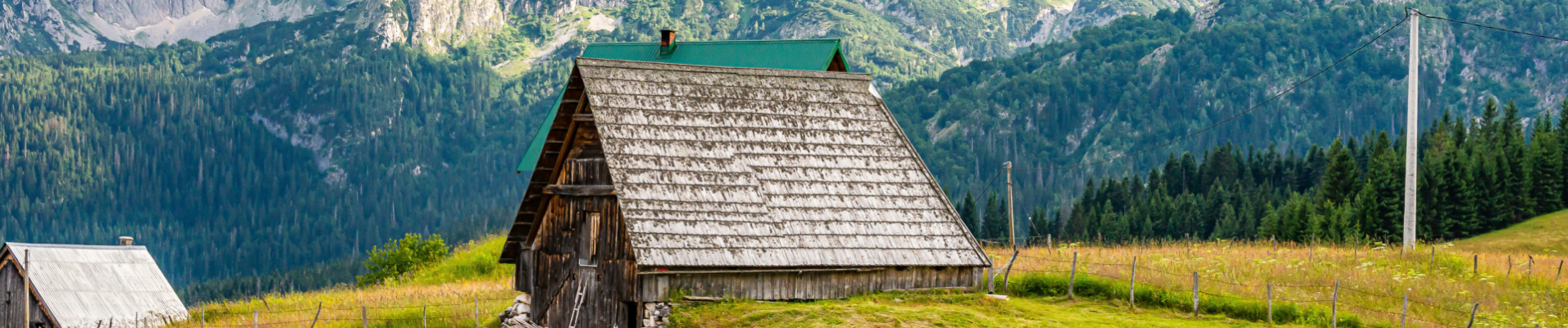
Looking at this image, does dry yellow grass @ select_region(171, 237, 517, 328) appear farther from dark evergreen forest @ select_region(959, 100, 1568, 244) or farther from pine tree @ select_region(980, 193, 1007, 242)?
pine tree @ select_region(980, 193, 1007, 242)

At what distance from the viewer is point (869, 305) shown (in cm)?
2452

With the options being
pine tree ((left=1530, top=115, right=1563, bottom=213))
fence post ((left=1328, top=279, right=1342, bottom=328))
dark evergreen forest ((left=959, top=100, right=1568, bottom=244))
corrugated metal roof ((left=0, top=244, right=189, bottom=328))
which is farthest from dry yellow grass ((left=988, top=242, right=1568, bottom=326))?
pine tree ((left=1530, top=115, right=1563, bottom=213))

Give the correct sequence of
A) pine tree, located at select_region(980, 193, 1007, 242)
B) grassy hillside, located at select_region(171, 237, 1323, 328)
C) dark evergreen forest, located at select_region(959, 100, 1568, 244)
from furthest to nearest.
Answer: pine tree, located at select_region(980, 193, 1007, 242) < dark evergreen forest, located at select_region(959, 100, 1568, 244) < grassy hillside, located at select_region(171, 237, 1323, 328)

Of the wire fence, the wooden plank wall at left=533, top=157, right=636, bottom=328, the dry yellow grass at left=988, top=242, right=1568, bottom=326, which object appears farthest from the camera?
the wire fence

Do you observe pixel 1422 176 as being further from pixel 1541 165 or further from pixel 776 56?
pixel 776 56

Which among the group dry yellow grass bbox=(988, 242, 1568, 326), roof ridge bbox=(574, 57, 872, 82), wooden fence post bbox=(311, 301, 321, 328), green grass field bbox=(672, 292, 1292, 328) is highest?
roof ridge bbox=(574, 57, 872, 82)

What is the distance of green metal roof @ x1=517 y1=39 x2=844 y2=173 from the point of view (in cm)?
3381

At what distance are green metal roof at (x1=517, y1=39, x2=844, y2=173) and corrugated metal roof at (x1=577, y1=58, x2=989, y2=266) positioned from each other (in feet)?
16.7

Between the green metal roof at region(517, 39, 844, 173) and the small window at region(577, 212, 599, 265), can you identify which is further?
the green metal roof at region(517, 39, 844, 173)

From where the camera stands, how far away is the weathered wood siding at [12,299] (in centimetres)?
4425

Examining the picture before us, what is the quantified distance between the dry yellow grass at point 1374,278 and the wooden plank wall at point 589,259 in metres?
9.83

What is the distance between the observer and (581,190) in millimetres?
26109

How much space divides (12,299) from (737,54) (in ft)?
86.8

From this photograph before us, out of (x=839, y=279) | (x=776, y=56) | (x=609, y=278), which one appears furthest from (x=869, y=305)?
(x=776, y=56)
